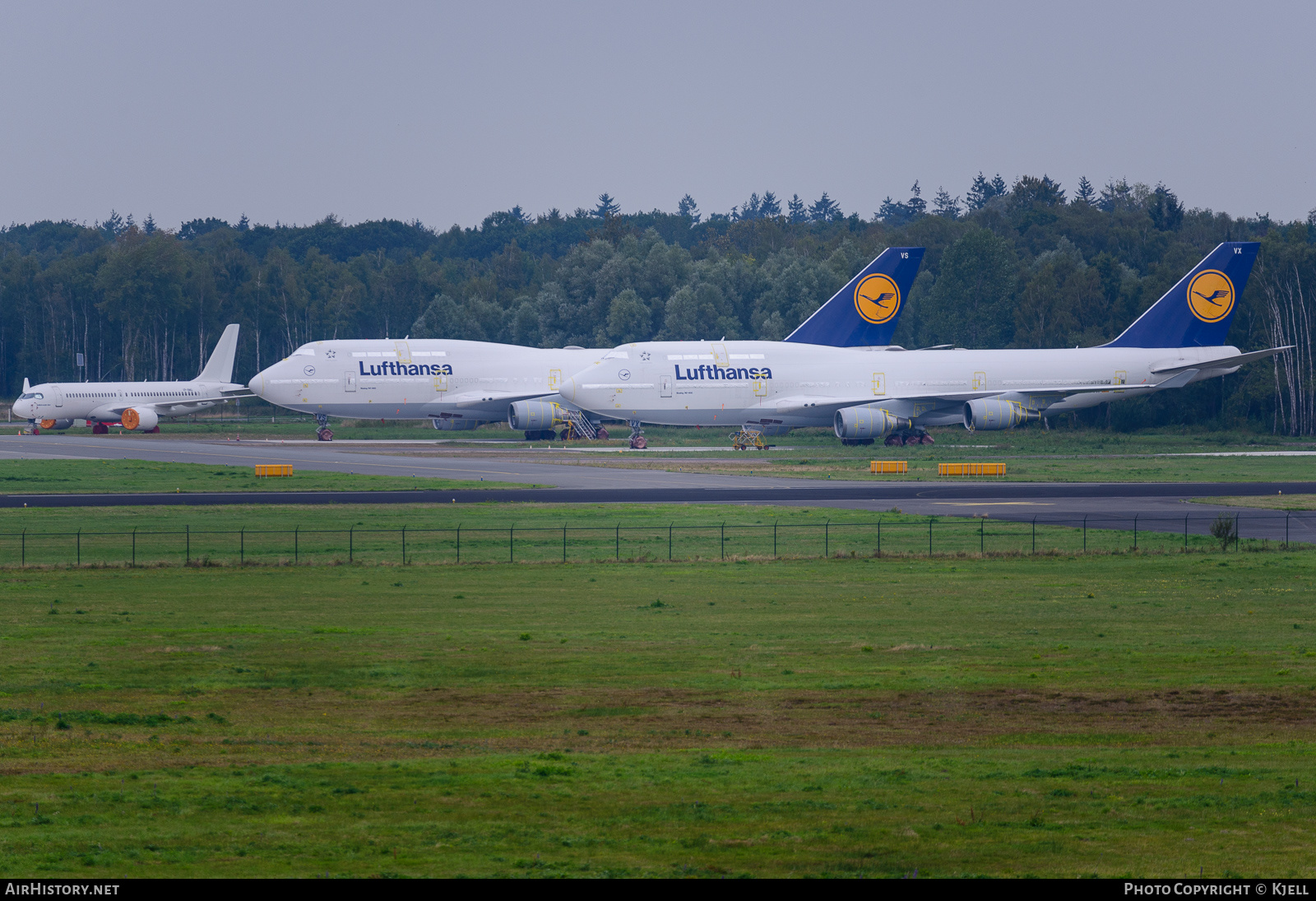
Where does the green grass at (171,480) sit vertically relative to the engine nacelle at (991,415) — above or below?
below

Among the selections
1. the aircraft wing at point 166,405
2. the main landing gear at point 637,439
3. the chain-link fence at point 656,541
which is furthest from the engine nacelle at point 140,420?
the chain-link fence at point 656,541

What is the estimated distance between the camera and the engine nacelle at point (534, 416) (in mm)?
92375

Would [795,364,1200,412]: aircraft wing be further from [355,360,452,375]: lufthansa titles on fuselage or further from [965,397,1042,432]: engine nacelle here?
[355,360,452,375]: lufthansa titles on fuselage

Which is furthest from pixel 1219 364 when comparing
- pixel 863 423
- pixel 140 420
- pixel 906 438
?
pixel 140 420

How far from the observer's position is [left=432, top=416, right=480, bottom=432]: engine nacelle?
98.4 metres

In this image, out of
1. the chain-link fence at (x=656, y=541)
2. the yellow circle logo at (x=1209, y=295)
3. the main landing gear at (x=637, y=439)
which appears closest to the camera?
the chain-link fence at (x=656, y=541)

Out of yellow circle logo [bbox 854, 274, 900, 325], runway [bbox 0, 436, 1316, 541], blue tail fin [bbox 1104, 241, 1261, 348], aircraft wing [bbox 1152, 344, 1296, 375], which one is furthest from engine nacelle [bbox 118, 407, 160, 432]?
aircraft wing [bbox 1152, 344, 1296, 375]

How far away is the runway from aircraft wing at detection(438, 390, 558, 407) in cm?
→ 2170

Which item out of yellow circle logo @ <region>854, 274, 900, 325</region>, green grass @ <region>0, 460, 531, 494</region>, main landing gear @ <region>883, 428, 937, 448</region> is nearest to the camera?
green grass @ <region>0, 460, 531, 494</region>

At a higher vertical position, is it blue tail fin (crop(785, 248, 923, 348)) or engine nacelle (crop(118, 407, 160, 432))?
blue tail fin (crop(785, 248, 923, 348))

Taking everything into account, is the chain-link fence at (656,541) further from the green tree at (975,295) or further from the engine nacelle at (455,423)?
the green tree at (975,295)

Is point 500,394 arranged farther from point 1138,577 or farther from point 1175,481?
point 1138,577

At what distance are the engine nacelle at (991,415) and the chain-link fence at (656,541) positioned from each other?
39395 mm
